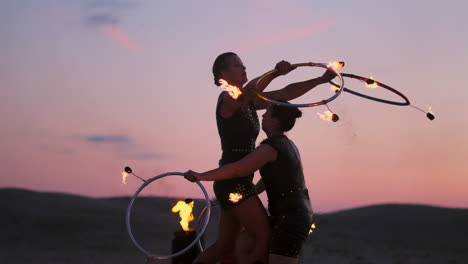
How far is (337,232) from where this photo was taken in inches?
934

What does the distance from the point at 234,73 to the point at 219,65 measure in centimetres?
18

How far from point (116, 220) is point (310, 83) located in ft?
61.9

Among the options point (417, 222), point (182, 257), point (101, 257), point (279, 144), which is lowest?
point (417, 222)

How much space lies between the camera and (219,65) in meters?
6.38

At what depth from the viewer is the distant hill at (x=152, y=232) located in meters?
18.3

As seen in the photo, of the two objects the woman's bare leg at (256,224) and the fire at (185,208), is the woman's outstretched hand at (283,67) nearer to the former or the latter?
the woman's bare leg at (256,224)

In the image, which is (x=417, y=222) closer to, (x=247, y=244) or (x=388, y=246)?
(x=388, y=246)

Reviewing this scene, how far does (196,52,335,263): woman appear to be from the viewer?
6.16 metres

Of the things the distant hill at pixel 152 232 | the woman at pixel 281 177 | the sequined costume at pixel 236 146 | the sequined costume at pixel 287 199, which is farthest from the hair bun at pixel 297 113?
the distant hill at pixel 152 232

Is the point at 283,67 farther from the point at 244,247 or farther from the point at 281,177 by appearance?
the point at 244,247

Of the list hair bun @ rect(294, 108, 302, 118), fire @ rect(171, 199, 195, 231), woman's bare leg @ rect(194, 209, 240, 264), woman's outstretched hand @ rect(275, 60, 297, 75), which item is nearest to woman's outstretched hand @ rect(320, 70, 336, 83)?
woman's outstretched hand @ rect(275, 60, 297, 75)

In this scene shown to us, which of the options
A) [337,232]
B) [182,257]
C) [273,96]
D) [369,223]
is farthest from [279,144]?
[369,223]

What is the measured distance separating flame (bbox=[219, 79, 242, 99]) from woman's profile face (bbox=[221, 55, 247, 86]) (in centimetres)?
19

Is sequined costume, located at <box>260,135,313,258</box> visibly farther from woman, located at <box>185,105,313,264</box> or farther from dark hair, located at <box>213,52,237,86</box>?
dark hair, located at <box>213,52,237,86</box>
